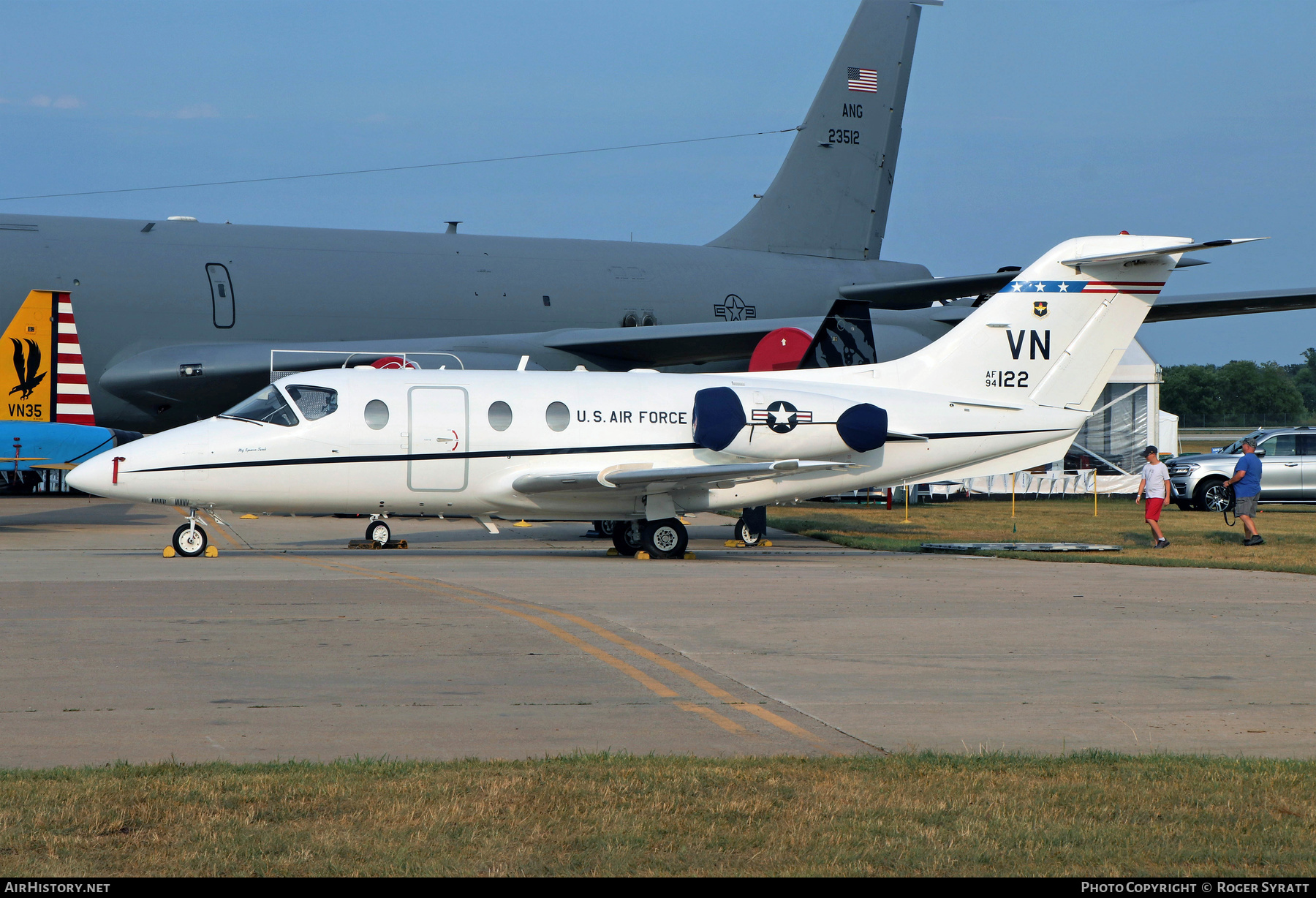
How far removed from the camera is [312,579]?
43.0 feet

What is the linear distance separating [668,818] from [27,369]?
1969cm

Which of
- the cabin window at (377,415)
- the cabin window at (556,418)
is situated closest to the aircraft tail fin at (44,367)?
the cabin window at (377,415)

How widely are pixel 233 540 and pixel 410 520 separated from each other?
6554 mm

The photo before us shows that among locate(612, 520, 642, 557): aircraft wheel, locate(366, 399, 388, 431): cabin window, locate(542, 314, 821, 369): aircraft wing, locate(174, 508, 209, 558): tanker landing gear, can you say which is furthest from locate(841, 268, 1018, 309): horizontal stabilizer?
locate(174, 508, 209, 558): tanker landing gear

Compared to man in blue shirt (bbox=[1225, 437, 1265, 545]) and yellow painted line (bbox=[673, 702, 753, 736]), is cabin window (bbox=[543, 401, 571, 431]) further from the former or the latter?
man in blue shirt (bbox=[1225, 437, 1265, 545])

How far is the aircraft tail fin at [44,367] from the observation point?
21.1m

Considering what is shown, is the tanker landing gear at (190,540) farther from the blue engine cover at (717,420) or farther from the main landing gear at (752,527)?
the main landing gear at (752,527)

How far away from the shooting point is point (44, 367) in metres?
21.3

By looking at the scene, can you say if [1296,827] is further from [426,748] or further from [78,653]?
[78,653]

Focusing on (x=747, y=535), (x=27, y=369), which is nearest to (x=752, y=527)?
(x=747, y=535)

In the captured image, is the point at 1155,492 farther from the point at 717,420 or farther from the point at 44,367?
the point at 44,367

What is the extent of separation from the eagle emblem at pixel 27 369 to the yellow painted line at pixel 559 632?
9251 millimetres
